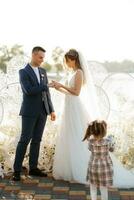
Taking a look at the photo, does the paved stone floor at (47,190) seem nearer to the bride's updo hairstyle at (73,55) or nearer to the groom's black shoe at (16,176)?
the groom's black shoe at (16,176)

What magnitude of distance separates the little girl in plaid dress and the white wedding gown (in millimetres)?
931

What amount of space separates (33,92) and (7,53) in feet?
3.17

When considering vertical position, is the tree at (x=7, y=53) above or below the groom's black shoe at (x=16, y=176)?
above

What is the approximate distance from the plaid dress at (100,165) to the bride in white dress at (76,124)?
2.93ft

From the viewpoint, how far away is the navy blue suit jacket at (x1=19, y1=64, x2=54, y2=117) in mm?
4957

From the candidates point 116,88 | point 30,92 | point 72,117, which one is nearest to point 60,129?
point 72,117

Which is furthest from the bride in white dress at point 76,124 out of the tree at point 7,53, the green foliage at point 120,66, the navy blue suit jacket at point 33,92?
the tree at point 7,53

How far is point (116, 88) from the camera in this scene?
571cm

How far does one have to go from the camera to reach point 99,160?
410cm

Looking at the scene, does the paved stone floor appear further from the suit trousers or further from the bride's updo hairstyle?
the bride's updo hairstyle

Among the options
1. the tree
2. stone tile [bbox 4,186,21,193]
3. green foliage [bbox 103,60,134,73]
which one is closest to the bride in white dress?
stone tile [bbox 4,186,21,193]

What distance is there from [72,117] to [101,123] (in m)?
1.08

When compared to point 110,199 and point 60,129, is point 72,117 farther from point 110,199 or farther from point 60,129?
point 110,199

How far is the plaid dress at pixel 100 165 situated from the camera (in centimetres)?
406
